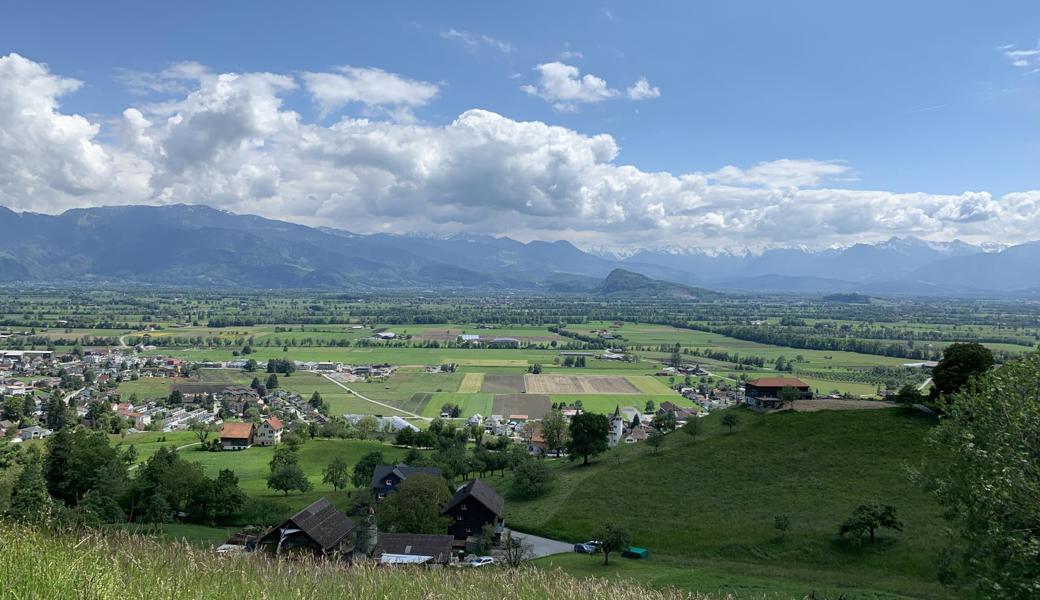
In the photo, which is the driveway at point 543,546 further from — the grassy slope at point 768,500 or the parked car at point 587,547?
the grassy slope at point 768,500

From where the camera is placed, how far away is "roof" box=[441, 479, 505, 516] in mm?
38344

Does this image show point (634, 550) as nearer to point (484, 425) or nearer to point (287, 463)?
point (287, 463)

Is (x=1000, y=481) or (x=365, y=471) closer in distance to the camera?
(x=1000, y=481)

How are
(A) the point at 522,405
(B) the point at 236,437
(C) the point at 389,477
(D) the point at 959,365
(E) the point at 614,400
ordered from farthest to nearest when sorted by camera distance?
(E) the point at 614,400 < (A) the point at 522,405 < (B) the point at 236,437 < (C) the point at 389,477 < (D) the point at 959,365

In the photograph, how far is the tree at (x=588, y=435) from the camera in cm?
5069

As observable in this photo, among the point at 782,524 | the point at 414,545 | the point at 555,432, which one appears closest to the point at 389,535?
the point at 414,545

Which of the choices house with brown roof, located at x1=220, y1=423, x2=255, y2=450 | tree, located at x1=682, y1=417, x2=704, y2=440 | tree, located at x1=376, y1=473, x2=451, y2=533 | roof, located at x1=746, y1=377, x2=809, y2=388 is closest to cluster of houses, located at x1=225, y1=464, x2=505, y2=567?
tree, located at x1=376, y1=473, x2=451, y2=533

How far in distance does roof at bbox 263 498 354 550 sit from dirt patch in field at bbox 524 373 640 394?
6822 centimetres

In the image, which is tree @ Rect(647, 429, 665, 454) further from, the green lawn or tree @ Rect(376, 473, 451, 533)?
the green lawn

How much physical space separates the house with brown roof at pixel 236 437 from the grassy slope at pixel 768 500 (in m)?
32.2

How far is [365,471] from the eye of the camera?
4991cm

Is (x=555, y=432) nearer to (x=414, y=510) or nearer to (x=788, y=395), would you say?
(x=788, y=395)

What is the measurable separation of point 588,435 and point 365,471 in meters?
19.6

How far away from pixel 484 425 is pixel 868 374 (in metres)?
78.5
